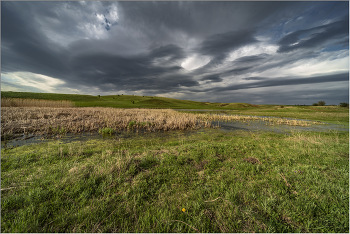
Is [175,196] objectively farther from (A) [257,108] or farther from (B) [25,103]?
(A) [257,108]

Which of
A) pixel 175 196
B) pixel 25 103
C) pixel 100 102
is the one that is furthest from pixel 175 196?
pixel 100 102

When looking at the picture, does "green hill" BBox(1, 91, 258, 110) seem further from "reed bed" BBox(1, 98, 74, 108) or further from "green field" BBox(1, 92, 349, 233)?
"green field" BBox(1, 92, 349, 233)

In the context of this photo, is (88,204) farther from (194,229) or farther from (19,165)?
(19,165)

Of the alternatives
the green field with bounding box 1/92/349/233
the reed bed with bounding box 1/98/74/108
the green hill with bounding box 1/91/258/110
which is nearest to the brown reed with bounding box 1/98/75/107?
the reed bed with bounding box 1/98/74/108

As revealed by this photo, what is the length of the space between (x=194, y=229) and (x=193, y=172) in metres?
2.63

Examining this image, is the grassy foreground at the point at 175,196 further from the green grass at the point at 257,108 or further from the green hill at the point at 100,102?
the green hill at the point at 100,102

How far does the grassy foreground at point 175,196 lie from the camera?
3115 millimetres

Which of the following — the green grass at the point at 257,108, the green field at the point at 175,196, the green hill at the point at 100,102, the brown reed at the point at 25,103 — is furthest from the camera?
the green hill at the point at 100,102

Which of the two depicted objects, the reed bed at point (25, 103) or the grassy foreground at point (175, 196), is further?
the reed bed at point (25, 103)

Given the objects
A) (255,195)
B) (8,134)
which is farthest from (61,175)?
(8,134)

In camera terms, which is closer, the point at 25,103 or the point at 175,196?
the point at 175,196

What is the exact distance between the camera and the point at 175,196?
163 inches

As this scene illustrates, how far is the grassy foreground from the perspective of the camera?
10.2ft

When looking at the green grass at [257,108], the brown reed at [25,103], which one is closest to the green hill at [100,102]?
the green grass at [257,108]
